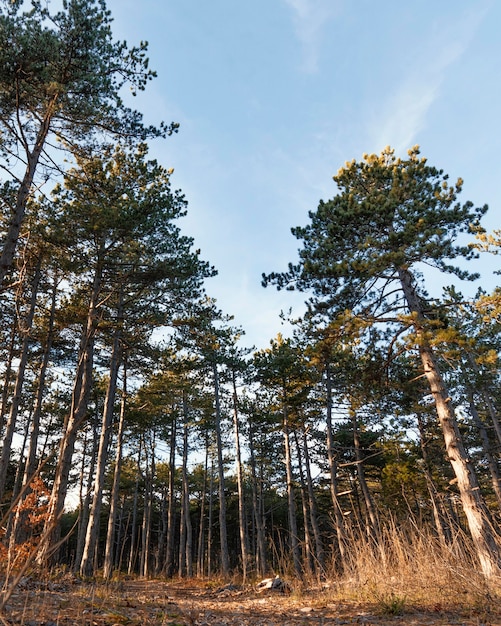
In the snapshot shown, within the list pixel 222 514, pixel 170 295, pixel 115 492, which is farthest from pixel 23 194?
pixel 222 514

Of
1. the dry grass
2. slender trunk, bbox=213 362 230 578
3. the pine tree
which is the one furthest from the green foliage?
slender trunk, bbox=213 362 230 578

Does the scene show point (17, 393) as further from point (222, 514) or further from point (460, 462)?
point (460, 462)

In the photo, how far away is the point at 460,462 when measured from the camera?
331 inches

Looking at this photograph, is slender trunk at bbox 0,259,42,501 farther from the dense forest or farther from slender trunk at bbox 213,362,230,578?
slender trunk at bbox 213,362,230,578

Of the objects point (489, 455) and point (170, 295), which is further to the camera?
point (489, 455)

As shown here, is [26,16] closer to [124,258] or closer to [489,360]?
[124,258]

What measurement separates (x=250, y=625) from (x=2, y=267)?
23.5ft

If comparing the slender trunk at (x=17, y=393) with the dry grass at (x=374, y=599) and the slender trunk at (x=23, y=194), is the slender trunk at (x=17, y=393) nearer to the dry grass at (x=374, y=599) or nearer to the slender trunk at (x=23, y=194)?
the slender trunk at (x=23, y=194)

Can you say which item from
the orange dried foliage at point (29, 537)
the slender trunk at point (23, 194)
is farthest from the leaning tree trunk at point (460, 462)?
the slender trunk at point (23, 194)

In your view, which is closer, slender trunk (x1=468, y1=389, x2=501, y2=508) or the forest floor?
the forest floor

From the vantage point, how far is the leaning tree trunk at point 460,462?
7020 millimetres

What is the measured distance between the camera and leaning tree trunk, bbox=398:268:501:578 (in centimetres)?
702

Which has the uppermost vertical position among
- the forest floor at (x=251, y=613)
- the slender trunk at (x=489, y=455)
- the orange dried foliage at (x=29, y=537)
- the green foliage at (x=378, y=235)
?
the green foliage at (x=378, y=235)

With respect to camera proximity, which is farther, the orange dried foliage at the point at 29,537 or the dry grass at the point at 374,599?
the dry grass at the point at 374,599
